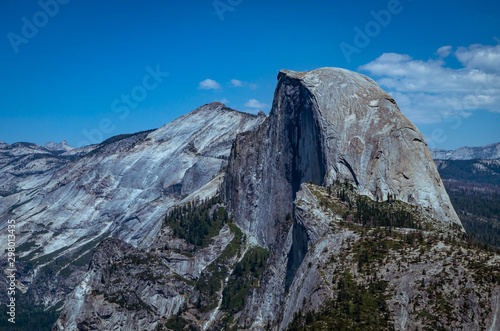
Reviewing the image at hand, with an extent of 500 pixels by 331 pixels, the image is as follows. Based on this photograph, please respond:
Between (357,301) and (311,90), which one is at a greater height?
(311,90)

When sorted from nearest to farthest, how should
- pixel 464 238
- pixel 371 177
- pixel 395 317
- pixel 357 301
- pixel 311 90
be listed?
1. pixel 395 317
2. pixel 357 301
3. pixel 464 238
4. pixel 371 177
5. pixel 311 90

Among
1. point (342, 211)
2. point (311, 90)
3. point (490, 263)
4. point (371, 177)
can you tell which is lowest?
point (490, 263)

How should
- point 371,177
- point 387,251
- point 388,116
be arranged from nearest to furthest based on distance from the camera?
point 387,251
point 371,177
point 388,116

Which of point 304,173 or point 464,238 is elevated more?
point 304,173

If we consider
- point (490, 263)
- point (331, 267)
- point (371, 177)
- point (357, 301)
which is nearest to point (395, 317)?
point (357, 301)

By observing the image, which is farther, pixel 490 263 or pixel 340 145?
pixel 340 145

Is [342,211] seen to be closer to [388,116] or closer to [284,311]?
[284,311]

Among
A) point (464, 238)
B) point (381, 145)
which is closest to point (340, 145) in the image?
point (381, 145)

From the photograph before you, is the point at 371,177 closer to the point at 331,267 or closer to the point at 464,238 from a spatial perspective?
the point at 464,238

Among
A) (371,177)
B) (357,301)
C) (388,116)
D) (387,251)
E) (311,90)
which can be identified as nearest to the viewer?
(357,301)
